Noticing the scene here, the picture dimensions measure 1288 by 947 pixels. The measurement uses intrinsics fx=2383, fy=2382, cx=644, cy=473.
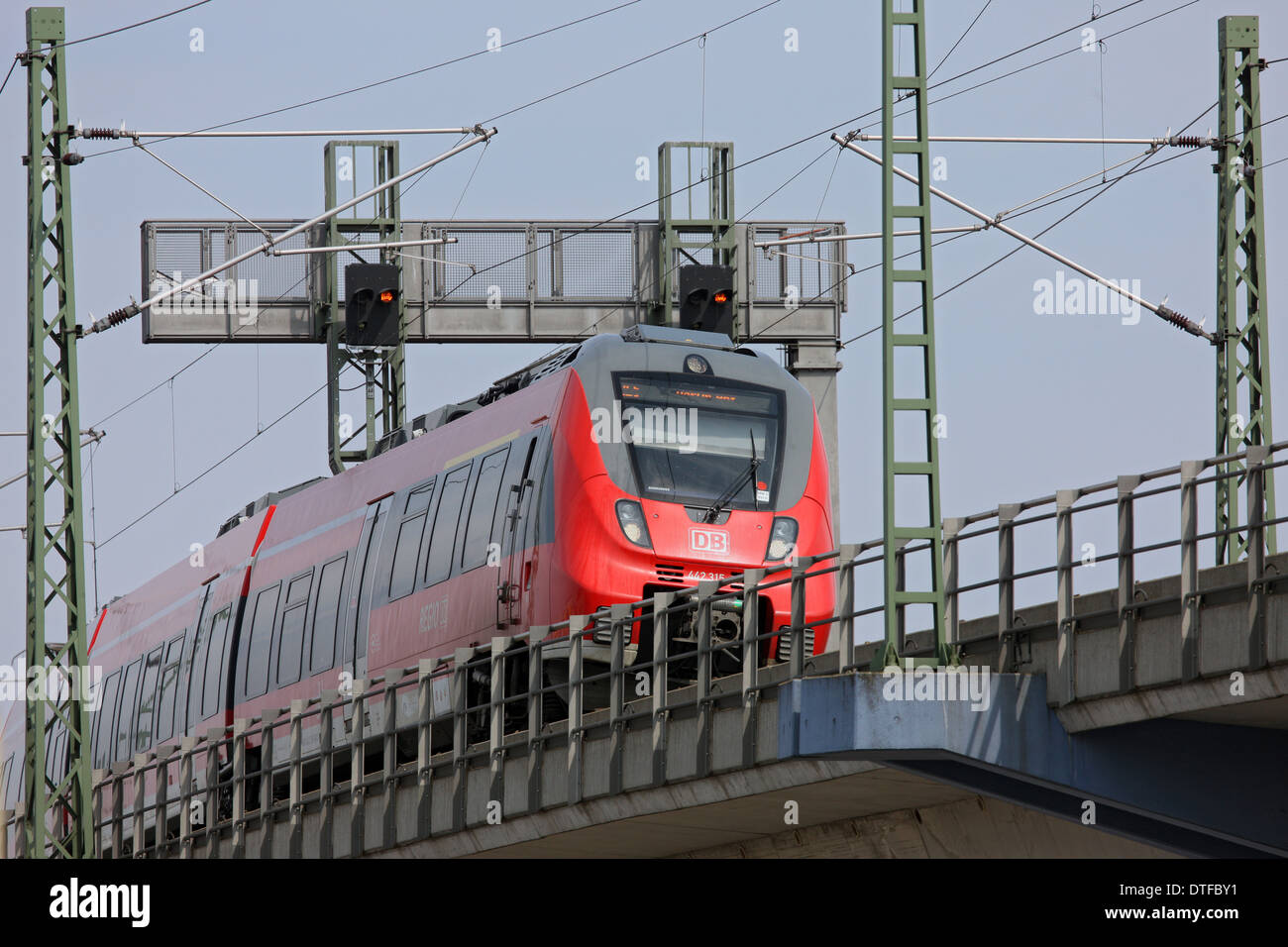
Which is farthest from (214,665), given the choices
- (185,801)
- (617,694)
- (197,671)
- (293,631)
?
(617,694)

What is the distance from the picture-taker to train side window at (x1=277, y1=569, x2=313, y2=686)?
2780cm

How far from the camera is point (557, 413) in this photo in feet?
72.4

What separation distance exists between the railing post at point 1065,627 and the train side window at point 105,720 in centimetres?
2255

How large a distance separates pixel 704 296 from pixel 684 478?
50.4 ft

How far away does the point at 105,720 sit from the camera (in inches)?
1420

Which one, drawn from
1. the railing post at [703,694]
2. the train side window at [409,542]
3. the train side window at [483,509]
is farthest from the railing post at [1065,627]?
the train side window at [409,542]

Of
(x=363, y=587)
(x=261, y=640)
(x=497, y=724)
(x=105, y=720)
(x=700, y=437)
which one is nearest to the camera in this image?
(x=497, y=724)

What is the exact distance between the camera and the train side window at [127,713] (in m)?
34.5

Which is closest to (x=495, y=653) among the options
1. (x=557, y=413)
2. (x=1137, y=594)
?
(x=557, y=413)

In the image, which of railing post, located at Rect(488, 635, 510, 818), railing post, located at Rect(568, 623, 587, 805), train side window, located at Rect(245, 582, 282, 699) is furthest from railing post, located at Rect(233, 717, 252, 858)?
railing post, located at Rect(568, 623, 587, 805)

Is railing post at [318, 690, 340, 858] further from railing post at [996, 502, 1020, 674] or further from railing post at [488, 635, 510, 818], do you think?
railing post at [996, 502, 1020, 674]

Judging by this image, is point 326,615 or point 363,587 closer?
point 363,587

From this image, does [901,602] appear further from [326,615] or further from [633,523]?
[326,615]
